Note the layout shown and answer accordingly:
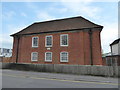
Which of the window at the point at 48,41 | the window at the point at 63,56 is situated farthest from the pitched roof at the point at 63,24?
the window at the point at 63,56

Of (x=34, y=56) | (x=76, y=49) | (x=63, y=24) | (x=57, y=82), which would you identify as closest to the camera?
(x=57, y=82)

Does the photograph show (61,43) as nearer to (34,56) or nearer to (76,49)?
(76,49)

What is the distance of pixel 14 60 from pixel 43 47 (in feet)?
25.6

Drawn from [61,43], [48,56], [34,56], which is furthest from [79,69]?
[34,56]

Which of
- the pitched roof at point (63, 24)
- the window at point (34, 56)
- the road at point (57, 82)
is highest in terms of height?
the pitched roof at point (63, 24)

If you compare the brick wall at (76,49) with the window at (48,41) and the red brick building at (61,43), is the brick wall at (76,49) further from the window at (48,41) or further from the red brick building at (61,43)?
the window at (48,41)

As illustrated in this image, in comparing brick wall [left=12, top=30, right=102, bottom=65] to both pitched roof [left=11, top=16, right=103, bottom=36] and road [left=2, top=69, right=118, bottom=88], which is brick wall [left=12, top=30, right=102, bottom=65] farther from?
road [left=2, top=69, right=118, bottom=88]

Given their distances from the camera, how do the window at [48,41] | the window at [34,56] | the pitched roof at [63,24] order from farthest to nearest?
the window at [34,56] → the window at [48,41] → the pitched roof at [63,24]

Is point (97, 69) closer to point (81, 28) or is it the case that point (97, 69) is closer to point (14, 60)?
point (81, 28)

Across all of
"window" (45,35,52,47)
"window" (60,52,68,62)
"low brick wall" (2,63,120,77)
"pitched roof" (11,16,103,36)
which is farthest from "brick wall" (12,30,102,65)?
"low brick wall" (2,63,120,77)

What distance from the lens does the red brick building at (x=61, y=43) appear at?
17984mm

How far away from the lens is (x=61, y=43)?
19812mm

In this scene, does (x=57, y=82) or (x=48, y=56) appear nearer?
(x=57, y=82)

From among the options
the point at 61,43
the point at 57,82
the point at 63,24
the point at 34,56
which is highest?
the point at 63,24
